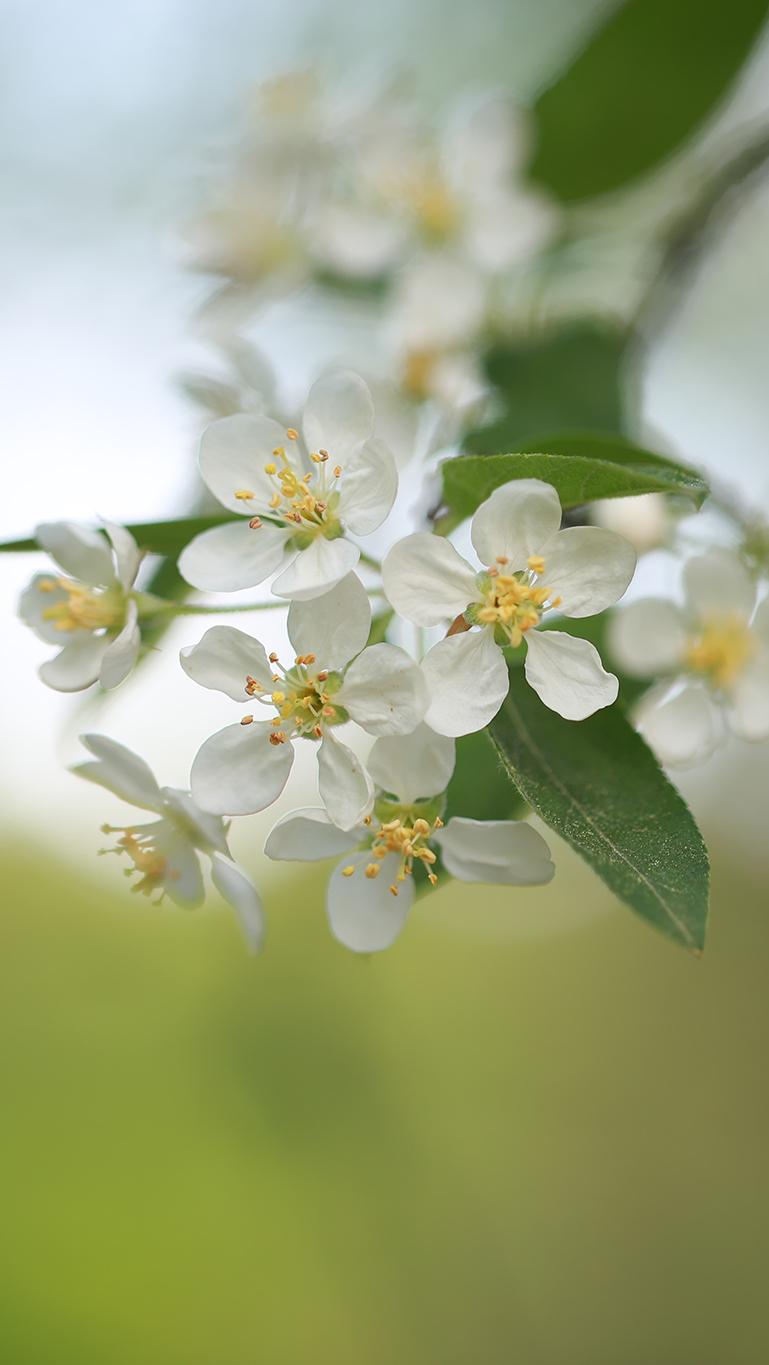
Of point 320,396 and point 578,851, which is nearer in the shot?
point 578,851

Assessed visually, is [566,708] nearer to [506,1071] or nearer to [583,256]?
[583,256]

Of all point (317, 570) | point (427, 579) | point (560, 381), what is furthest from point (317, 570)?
point (560, 381)

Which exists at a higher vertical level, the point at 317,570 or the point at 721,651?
the point at 317,570

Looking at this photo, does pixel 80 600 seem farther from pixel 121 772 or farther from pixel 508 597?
pixel 508 597

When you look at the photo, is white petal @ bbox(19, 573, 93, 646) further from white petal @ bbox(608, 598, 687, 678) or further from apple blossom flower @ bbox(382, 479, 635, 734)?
white petal @ bbox(608, 598, 687, 678)

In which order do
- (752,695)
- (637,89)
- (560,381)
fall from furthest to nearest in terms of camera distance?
1. (637,89)
2. (560,381)
3. (752,695)

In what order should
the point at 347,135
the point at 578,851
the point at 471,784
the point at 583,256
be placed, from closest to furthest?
the point at 578,851 → the point at 471,784 → the point at 347,135 → the point at 583,256

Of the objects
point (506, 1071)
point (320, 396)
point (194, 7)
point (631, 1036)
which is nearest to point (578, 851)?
point (320, 396)
